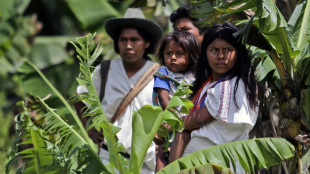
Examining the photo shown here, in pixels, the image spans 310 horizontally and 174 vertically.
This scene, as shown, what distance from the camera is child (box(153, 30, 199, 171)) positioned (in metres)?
5.21

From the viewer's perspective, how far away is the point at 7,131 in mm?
11781

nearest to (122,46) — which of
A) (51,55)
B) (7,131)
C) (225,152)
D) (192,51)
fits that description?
(192,51)

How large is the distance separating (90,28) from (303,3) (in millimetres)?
5205

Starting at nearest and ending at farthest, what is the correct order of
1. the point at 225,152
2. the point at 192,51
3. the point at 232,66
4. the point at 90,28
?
the point at 225,152, the point at 232,66, the point at 192,51, the point at 90,28

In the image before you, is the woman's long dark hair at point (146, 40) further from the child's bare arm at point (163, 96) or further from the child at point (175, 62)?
the child's bare arm at point (163, 96)

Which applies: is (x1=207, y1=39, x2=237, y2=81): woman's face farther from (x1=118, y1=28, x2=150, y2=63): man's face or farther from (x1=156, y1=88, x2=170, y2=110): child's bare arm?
(x1=118, y1=28, x2=150, y2=63): man's face

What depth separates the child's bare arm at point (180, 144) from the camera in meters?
4.98

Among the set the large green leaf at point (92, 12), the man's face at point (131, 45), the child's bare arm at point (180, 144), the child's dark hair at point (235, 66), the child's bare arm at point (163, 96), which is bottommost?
the child's bare arm at point (180, 144)

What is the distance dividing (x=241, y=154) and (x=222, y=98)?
401 mm

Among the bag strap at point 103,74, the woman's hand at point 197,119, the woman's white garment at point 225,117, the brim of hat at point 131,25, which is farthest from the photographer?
the brim of hat at point 131,25

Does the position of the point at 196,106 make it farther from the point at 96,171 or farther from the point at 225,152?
the point at 96,171

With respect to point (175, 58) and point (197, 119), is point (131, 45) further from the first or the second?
point (197, 119)

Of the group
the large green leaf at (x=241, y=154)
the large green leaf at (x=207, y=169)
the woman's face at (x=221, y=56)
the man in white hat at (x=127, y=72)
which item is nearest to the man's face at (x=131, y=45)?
the man in white hat at (x=127, y=72)

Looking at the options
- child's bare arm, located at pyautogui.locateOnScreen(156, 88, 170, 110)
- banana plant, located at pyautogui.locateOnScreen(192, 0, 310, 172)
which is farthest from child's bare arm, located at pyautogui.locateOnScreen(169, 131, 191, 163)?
banana plant, located at pyautogui.locateOnScreen(192, 0, 310, 172)
